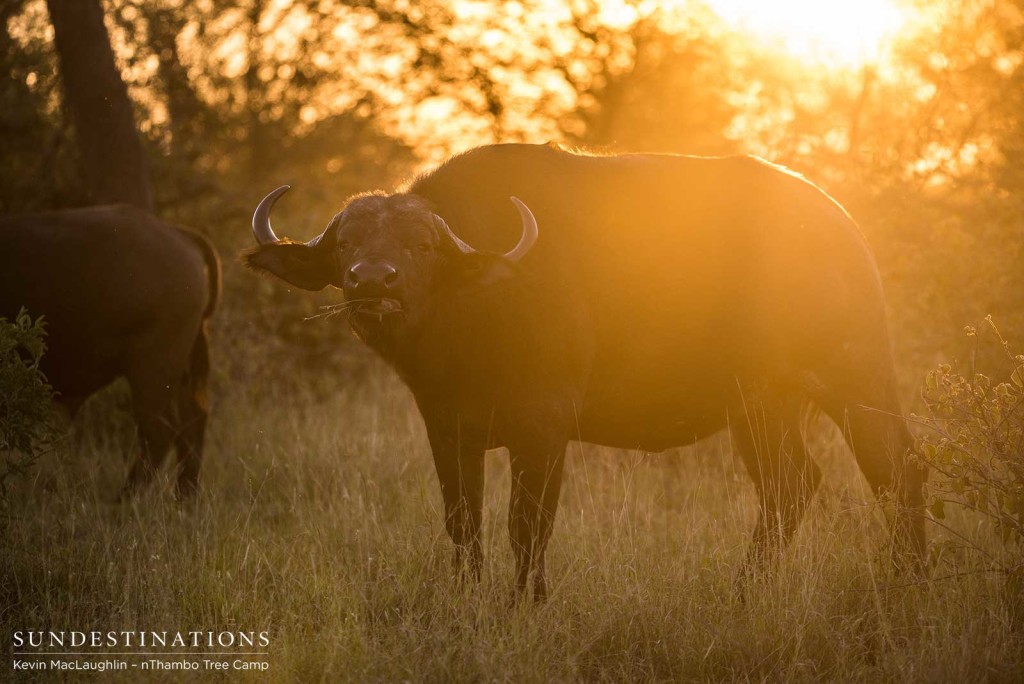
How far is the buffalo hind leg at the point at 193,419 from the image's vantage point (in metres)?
8.30

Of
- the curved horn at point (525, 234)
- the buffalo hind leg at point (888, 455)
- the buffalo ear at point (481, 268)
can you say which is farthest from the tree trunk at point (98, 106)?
the buffalo hind leg at point (888, 455)

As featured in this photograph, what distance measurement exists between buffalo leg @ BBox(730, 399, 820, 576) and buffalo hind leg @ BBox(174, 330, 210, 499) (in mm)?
4337

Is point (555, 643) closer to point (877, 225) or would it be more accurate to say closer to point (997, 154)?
point (877, 225)

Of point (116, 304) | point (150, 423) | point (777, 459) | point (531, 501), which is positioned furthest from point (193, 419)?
point (777, 459)

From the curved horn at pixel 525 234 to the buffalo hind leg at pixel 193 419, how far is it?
4270mm

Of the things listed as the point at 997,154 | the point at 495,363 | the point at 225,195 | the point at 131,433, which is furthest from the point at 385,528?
the point at 225,195

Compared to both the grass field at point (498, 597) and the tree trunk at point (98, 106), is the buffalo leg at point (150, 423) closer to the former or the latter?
the grass field at point (498, 597)

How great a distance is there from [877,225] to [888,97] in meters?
4.45

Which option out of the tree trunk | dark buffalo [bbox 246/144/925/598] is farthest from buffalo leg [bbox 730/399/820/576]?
the tree trunk

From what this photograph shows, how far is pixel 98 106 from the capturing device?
959 centimetres

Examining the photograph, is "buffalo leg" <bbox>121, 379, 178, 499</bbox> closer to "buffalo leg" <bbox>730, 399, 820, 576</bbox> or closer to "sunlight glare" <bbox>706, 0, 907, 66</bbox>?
"buffalo leg" <bbox>730, 399, 820, 576</bbox>

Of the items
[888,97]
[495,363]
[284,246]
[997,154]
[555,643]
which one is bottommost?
[555,643]

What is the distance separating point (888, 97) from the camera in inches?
484

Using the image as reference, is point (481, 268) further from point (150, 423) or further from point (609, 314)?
point (150, 423)
